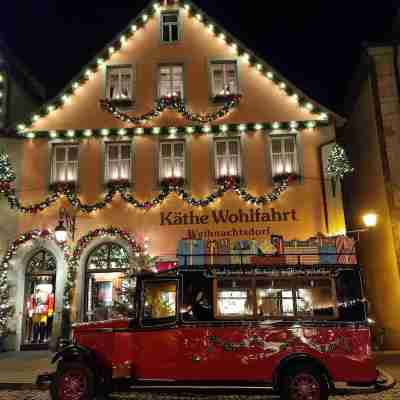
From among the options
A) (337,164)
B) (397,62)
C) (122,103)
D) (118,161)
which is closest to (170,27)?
(122,103)

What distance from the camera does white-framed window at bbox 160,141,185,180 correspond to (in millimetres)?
16359

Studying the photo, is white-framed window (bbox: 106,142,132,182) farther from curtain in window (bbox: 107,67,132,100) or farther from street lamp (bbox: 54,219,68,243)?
street lamp (bbox: 54,219,68,243)

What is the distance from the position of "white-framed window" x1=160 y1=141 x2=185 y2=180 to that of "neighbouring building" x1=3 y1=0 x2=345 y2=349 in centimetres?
4

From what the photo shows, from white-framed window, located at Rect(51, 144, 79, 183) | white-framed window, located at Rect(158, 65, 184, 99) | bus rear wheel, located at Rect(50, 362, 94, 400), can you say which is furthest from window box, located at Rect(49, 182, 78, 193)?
bus rear wheel, located at Rect(50, 362, 94, 400)

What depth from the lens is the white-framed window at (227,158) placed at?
16.4m

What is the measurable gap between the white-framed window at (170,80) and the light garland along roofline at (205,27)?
1979 millimetres

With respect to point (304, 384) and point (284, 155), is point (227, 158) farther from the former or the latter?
point (304, 384)

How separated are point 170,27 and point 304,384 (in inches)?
574

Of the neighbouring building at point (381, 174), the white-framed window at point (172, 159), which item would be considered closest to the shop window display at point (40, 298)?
the white-framed window at point (172, 159)

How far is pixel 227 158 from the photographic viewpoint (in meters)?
16.5

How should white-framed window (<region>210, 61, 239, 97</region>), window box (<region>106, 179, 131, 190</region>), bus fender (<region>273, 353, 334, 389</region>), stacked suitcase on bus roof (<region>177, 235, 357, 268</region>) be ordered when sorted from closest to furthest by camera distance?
bus fender (<region>273, 353, 334, 389</region>) < stacked suitcase on bus roof (<region>177, 235, 357, 268</region>) < window box (<region>106, 179, 131, 190</region>) < white-framed window (<region>210, 61, 239, 97</region>)

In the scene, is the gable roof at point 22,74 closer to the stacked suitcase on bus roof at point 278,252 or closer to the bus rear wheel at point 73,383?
the stacked suitcase on bus roof at point 278,252

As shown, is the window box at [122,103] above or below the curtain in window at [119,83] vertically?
below

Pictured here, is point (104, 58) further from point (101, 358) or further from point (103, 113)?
point (101, 358)
